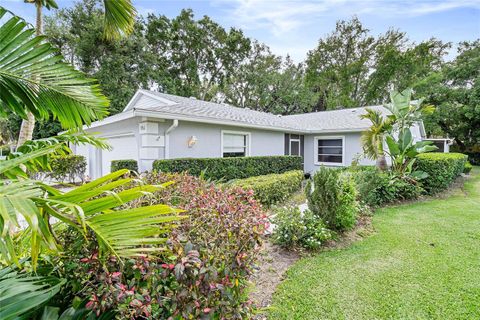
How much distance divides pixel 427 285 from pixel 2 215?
179 inches

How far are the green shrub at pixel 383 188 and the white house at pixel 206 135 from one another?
13.0 feet

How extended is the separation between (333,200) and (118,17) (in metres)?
5.34

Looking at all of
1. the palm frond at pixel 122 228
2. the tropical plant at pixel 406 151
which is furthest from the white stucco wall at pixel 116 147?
the tropical plant at pixel 406 151

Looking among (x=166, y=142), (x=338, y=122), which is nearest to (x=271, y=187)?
(x=166, y=142)

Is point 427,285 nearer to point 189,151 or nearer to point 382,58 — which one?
point 189,151

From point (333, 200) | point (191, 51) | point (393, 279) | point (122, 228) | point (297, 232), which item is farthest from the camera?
point (191, 51)

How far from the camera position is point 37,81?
229cm

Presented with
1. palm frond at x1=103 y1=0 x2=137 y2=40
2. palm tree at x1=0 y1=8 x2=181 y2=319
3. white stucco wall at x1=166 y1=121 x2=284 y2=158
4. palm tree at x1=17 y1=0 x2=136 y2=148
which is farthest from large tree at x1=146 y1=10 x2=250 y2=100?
palm tree at x1=0 y1=8 x2=181 y2=319

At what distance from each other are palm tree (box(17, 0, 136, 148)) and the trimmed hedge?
316cm

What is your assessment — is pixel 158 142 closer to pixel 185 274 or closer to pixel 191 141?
pixel 191 141

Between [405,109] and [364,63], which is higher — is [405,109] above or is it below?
below

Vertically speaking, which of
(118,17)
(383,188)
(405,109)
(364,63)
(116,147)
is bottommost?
(383,188)

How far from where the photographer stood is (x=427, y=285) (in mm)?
3359

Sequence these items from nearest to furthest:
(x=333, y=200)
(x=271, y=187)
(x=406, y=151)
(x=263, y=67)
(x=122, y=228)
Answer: (x=122, y=228) < (x=333, y=200) < (x=271, y=187) < (x=406, y=151) < (x=263, y=67)
